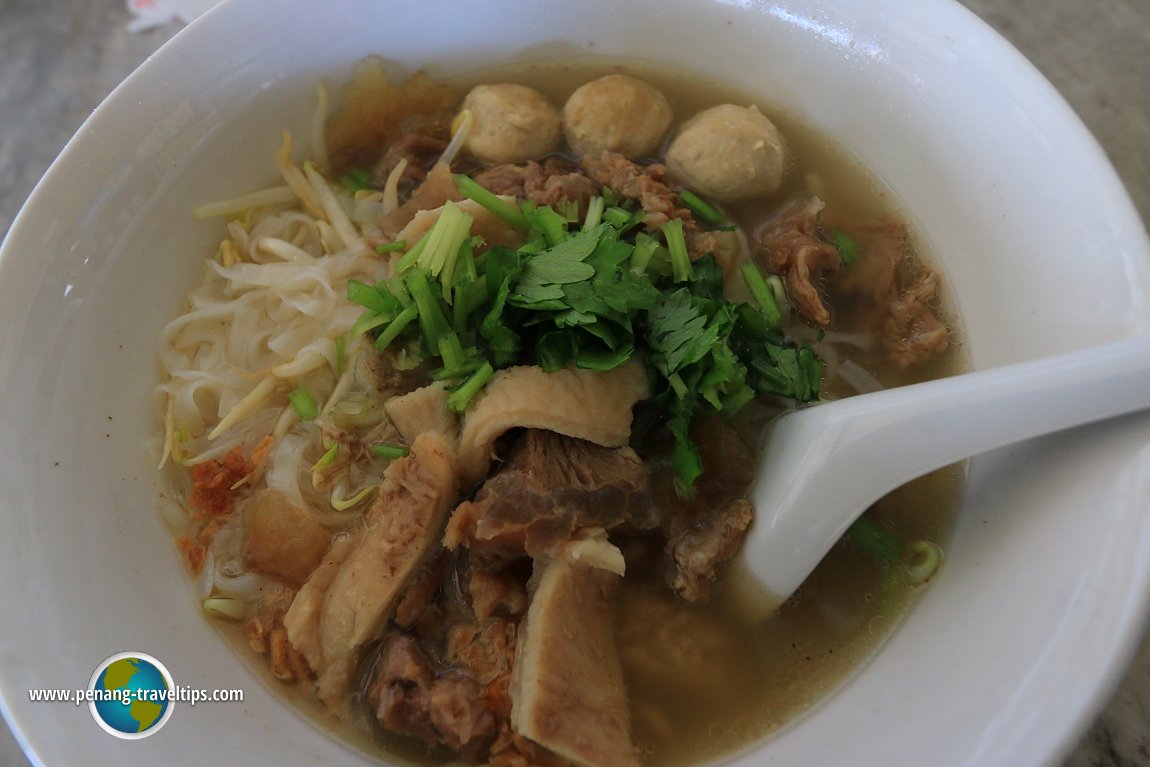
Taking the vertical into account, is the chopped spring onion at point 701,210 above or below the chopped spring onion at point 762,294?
above

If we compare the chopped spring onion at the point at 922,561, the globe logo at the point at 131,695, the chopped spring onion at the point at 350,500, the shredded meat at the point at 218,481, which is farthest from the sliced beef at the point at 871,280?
the globe logo at the point at 131,695

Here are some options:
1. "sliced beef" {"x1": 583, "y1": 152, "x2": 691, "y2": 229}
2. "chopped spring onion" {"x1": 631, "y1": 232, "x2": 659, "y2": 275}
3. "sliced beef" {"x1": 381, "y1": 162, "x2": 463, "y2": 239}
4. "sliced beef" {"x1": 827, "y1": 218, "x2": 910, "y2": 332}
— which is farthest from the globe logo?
"sliced beef" {"x1": 827, "y1": 218, "x2": 910, "y2": 332}

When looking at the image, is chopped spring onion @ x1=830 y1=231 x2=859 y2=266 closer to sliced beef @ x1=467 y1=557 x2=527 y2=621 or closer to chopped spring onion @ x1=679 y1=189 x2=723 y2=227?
chopped spring onion @ x1=679 y1=189 x2=723 y2=227

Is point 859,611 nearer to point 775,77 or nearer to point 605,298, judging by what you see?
A: point 605,298

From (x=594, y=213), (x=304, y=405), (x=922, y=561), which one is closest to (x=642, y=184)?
(x=594, y=213)

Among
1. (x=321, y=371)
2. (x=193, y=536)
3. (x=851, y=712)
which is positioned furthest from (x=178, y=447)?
(x=851, y=712)

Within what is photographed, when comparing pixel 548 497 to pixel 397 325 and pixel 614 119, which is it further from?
pixel 614 119

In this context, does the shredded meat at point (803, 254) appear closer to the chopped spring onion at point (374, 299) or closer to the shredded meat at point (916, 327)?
Answer: the shredded meat at point (916, 327)
